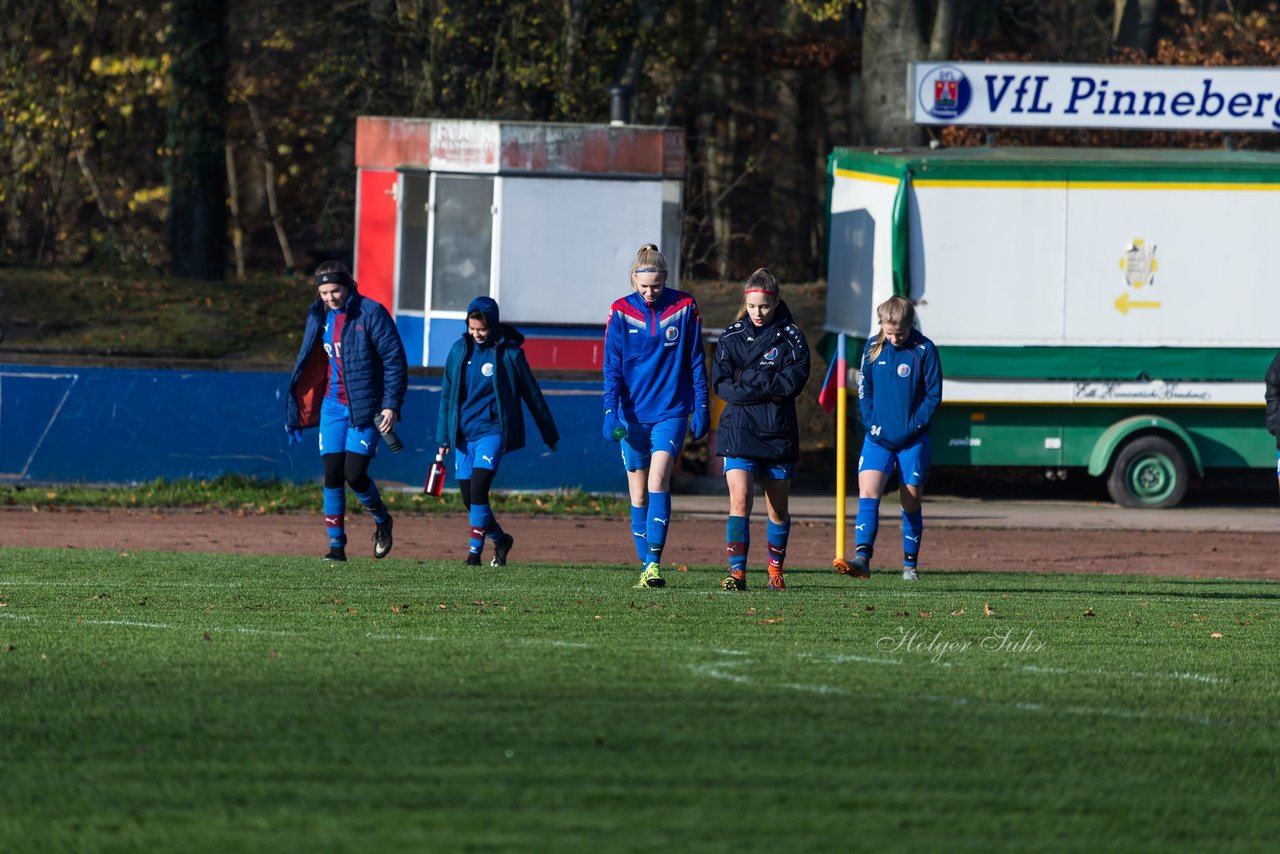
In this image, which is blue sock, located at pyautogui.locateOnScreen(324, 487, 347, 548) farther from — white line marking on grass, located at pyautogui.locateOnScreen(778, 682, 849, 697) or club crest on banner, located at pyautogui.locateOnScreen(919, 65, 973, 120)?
club crest on banner, located at pyautogui.locateOnScreen(919, 65, 973, 120)

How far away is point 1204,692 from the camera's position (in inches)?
279

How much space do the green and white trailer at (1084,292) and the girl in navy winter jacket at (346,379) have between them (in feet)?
26.5

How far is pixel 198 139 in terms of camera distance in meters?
29.3

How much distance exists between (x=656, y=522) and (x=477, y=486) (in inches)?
65.4

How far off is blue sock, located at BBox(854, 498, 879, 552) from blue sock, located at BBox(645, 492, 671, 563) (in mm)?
1594

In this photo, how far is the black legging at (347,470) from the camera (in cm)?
1195

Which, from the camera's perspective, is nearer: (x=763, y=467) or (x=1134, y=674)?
(x=1134, y=674)

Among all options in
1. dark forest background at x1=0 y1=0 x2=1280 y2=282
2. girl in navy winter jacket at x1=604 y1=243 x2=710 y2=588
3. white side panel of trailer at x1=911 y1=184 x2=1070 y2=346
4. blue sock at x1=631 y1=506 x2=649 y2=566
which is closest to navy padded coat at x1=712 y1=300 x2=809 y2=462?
girl in navy winter jacket at x1=604 y1=243 x2=710 y2=588

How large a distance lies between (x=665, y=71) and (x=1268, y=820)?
2658 cm

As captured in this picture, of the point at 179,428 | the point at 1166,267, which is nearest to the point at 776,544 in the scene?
the point at 179,428

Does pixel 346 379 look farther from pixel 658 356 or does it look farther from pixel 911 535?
pixel 911 535

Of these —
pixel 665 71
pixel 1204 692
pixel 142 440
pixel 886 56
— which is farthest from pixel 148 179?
pixel 1204 692

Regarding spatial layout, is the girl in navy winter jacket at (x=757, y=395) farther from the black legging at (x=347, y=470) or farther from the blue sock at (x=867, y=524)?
the black legging at (x=347, y=470)

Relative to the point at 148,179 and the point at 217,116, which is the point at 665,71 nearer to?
the point at 217,116
